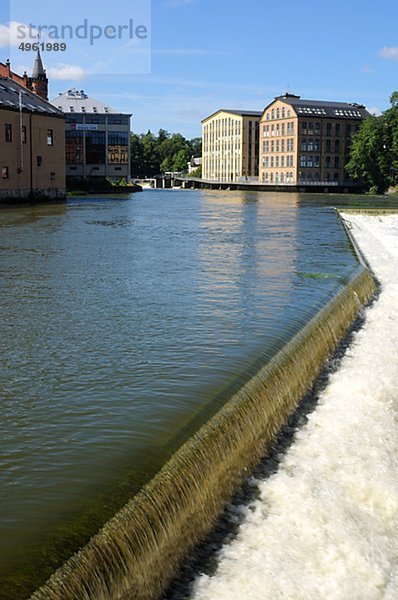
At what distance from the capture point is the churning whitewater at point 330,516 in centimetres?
497

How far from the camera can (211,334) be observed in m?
10.4

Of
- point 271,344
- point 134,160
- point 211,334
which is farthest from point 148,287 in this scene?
point 134,160

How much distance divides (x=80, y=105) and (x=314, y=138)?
38031mm

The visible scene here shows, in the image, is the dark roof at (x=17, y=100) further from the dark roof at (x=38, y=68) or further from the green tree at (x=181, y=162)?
the green tree at (x=181, y=162)

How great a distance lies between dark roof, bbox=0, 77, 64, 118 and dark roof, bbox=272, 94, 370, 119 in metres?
65.2

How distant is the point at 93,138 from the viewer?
102000 mm

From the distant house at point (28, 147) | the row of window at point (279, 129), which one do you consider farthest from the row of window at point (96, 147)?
the distant house at point (28, 147)

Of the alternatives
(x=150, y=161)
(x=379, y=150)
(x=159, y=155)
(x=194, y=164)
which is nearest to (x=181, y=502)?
(x=379, y=150)

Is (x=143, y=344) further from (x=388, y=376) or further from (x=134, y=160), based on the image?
(x=134, y=160)

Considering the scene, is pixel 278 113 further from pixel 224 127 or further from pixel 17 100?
pixel 17 100

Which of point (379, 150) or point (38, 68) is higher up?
point (38, 68)

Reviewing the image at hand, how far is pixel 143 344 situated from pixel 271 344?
1751mm

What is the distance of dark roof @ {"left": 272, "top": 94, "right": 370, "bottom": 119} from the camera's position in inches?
4528

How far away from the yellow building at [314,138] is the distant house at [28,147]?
61.7 metres
